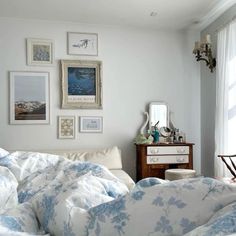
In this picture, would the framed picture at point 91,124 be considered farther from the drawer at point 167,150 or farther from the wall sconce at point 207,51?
the wall sconce at point 207,51

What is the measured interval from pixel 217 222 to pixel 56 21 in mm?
3977

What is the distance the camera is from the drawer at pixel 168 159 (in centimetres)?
388

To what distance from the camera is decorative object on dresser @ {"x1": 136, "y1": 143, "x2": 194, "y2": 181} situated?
387 cm

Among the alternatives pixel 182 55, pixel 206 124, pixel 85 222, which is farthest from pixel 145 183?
pixel 182 55

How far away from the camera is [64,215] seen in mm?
779

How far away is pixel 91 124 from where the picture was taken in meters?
4.20

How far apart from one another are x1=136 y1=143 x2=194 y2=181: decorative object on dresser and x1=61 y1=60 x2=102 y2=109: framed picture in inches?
37.3

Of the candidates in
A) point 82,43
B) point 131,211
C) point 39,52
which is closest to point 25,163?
point 131,211

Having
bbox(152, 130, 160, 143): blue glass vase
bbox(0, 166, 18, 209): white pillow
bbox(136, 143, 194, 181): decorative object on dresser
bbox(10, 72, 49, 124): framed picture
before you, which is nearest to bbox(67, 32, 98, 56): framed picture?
bbox(10, 72, 49, 124): framed picture

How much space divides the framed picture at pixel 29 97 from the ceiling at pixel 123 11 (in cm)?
Result: 81

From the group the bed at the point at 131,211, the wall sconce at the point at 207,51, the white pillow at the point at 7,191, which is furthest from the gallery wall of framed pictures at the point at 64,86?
the bed at the point at 131,211

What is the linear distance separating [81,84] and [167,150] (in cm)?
151

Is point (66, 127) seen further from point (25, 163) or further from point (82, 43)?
point (25, 163)

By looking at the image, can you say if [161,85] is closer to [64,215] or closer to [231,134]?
[231,134]
